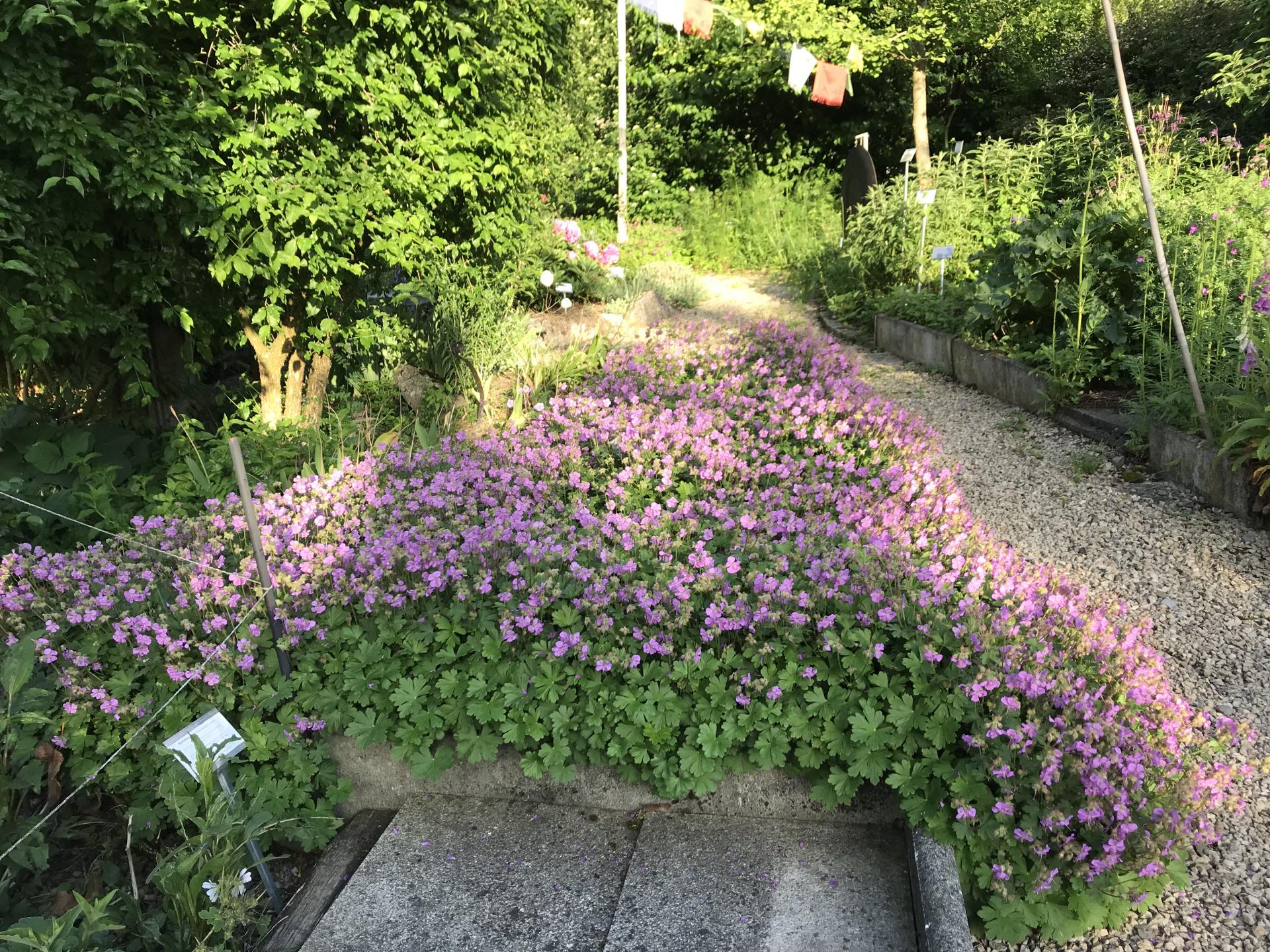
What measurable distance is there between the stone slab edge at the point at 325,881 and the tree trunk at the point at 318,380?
299 centimetres

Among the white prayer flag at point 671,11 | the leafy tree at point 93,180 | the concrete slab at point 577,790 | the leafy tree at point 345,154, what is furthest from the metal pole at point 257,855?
the white prayer flag at point 671,11

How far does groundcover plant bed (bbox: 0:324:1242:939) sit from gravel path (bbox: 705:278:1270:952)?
120 mm

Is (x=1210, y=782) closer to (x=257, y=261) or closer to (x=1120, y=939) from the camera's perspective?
(x=1120, y=939)

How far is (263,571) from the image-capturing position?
246 cm

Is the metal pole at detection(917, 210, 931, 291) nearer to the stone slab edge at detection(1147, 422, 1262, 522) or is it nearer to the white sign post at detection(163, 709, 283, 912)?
the stone slab edge at detection(1147, 422, 1262, 522)

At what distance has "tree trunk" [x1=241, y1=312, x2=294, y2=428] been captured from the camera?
184 inches

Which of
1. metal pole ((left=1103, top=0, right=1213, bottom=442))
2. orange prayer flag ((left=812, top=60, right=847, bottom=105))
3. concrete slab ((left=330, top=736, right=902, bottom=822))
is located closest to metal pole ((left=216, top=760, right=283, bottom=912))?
concrete slab ((left=330, top=736, right=902, bottom=822))

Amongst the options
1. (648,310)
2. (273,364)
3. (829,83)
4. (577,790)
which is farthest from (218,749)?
(829,83)

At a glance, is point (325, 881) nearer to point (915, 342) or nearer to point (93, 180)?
point (93, 180)

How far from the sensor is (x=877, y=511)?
2.95 meters

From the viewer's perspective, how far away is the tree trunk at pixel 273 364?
184 inches

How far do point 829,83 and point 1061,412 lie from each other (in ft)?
24.0

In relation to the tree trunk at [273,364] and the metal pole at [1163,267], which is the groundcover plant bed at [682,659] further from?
the tree trunk at [273,364]

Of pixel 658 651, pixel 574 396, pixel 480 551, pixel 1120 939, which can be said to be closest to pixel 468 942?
pixel 658 651
